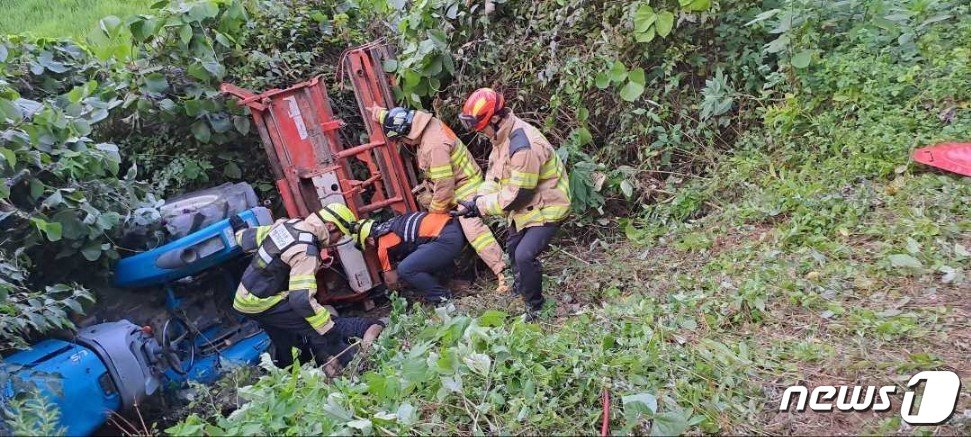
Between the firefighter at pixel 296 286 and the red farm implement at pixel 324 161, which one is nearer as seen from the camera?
the firefighter at pixel 296 286

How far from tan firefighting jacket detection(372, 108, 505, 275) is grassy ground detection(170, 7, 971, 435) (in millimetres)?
393

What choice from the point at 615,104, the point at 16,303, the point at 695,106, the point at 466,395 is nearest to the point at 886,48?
the point at 695,106

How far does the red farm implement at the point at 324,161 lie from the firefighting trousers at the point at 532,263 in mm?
1392

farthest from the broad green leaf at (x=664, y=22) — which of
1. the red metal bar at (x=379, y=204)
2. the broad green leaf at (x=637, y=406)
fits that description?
the broad green leaf at (x=637, y=406)

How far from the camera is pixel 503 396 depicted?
2930 millimetres

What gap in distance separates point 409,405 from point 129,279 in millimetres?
2969

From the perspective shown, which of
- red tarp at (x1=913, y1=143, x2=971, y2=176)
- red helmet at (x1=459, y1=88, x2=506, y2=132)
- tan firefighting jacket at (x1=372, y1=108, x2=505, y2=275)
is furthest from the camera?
tan firefighting jacket at (x1=372, y1=108, x2=505, y2=275)

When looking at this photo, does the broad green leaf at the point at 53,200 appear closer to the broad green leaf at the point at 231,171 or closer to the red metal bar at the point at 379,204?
the broad green leaf at the point at 231,171

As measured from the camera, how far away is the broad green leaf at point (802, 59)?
5002mm

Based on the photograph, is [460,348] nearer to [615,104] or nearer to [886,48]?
[615,104]

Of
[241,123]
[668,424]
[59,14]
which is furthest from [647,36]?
[59,14]

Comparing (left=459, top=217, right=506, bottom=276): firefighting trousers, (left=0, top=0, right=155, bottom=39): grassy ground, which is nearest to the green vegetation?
(left=459, top=217, right=506, bottom=276): firefighting trousers

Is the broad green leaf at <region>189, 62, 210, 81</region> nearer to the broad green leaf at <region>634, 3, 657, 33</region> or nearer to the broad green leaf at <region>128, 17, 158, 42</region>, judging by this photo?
the broad green leaf at <region>128, 17, 158, 42</region>

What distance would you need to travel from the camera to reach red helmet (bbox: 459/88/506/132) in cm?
505
